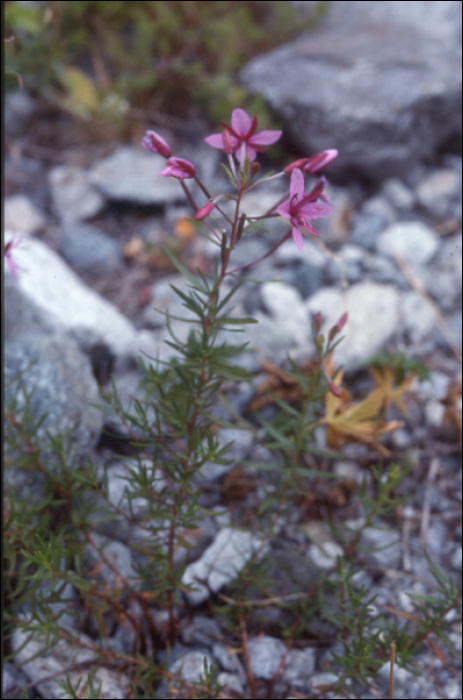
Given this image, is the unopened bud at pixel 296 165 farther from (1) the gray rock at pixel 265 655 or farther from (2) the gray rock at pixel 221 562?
(1) the gray rock at pixel 265 655

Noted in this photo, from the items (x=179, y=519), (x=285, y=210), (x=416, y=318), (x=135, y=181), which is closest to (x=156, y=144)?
(x=285, y=210)

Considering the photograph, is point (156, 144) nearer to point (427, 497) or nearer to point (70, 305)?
point (70, 305)

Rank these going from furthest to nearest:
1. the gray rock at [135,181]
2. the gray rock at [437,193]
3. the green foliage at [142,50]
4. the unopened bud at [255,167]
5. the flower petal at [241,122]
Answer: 1. the green foliage at [142,50]
2. the gray rock at [135,181]
3. the gray rock at [437,193]
4. the flower petal at [241,122]
5. the unopened bud at [255,167]

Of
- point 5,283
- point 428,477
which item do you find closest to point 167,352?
point 5,283

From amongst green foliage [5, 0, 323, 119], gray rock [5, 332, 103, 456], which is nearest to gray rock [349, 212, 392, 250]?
green foliage [5, 0, 323, 119]

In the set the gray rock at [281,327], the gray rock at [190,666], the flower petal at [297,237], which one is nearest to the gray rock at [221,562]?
the gray rock at [190,666]

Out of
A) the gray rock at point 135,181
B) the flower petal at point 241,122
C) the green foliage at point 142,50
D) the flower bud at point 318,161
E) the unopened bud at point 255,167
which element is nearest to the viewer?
the unopened bud at point 255,167

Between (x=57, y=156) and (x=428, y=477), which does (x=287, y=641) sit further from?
(x=57, y=156)
